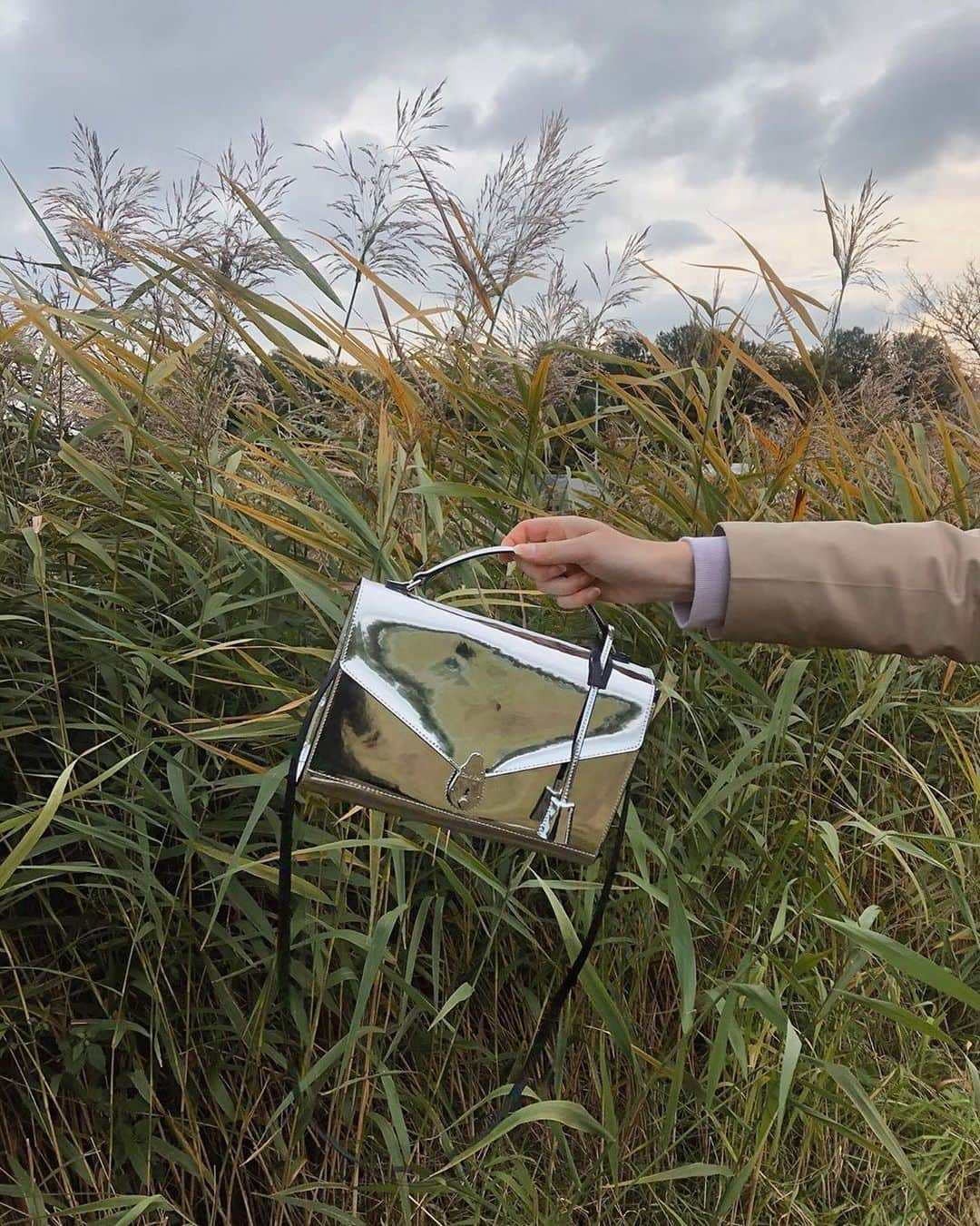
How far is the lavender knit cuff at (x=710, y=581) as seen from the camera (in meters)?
1.23

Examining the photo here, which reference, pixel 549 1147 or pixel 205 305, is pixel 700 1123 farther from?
pixel 205 305

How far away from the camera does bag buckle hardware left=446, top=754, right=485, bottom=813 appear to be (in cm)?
114

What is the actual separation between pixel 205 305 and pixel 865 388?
1.63 metres

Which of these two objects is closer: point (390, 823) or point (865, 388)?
point (390, 823)

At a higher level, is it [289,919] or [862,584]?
[862,584]

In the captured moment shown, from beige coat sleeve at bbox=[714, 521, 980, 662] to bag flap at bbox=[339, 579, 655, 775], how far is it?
0.20 metres

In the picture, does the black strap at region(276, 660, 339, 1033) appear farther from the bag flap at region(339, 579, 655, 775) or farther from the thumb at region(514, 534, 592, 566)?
the thumb at region(514, 534, 592, 566)

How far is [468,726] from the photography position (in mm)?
Answer: 1149

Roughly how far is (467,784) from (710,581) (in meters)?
0.41

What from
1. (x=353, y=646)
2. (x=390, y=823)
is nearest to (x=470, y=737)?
(x=353, y=646)

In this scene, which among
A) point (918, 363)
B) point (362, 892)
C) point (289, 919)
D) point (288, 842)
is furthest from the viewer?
point (918, 363)

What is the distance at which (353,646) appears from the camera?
1.11 meters

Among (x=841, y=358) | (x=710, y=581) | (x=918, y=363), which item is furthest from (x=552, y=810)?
(x=918, y=363)

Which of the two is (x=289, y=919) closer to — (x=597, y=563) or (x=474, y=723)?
(x=474, y=723)
